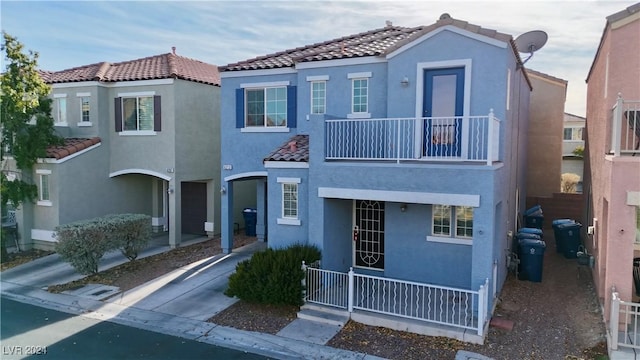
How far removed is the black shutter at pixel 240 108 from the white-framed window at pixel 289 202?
374 cm

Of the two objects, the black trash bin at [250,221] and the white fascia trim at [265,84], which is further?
the black trash bin at [250,221]

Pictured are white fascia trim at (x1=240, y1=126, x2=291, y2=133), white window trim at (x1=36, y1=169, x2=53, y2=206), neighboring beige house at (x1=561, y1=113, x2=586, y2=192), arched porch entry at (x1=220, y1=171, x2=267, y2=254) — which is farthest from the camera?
neighboring beige house at (x1=561, y1=113, x2=586, y2=192)

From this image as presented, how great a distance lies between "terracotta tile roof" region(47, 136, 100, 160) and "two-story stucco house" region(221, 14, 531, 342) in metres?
8.85

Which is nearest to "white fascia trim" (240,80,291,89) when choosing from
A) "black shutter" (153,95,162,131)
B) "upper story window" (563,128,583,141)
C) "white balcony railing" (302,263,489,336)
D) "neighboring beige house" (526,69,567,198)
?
"black shutter" (153,95,162,131)

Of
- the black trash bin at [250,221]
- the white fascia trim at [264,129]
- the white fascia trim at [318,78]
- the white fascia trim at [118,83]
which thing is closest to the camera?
the white fascia trim at [318,78]

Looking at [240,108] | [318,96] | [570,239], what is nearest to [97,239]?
[240,108]

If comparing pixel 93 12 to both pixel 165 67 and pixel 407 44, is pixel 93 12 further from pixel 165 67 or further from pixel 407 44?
pixel 407 44

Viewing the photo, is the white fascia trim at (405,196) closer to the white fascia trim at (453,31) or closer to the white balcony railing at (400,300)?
the white balcony railing at (400,300)

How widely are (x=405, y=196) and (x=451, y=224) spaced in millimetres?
2096

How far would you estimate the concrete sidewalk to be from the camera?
939 cm

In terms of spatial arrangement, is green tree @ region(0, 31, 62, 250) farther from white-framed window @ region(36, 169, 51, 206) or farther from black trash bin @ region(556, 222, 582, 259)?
A: black trash bin @ region(556, 222, 582, 259)

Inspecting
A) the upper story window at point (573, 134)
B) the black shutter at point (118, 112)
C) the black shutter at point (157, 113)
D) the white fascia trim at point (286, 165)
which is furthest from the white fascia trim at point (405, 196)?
the upper story window at point (573, 134)

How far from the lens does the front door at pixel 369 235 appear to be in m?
12.9

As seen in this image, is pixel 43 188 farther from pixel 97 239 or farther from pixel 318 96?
pixel 318 96
